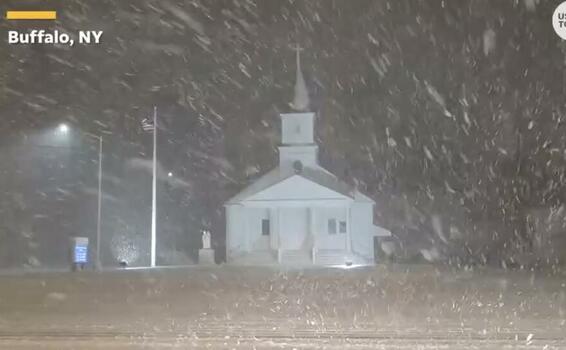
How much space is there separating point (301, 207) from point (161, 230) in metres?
9.69

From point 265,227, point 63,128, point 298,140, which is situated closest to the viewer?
point 265,227

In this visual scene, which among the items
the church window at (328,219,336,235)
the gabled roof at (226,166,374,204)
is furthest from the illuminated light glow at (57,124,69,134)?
the church window at (328,219,336,235)

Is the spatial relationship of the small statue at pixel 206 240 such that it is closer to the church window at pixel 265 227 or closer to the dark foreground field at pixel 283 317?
the church window at pixel 265 227

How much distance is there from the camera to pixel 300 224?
35531 millimetres

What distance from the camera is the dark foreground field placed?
8.77m

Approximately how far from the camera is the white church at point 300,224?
34.8 meters

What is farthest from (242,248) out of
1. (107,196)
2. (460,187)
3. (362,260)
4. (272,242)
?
(460,187)

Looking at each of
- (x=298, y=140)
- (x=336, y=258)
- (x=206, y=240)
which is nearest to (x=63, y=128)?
(x=206, y=240)

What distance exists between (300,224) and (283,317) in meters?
24.5

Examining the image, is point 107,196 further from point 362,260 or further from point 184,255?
point 362,260

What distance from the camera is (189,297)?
1483cm

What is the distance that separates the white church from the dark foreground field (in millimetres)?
16947

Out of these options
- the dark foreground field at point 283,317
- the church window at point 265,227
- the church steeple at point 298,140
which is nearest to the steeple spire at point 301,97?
the church steeple at point 298,140

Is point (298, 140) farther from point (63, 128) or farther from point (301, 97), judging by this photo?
point (63, 128)
